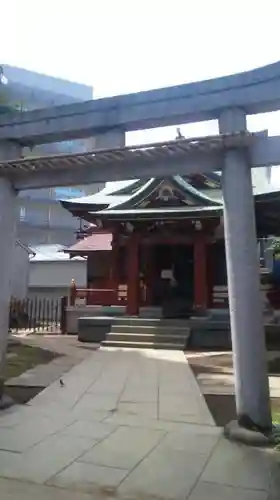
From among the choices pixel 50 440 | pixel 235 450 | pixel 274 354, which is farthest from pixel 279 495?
pixel 274 354

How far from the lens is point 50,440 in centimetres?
539

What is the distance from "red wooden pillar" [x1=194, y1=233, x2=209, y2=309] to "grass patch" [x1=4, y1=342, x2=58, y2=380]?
546cm

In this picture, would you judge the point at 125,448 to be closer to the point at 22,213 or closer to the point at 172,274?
the point at 172,274

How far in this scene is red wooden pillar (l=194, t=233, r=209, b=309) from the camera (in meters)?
15.1

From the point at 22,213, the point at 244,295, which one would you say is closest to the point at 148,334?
the point at 244,295

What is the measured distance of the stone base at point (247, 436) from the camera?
5207mm

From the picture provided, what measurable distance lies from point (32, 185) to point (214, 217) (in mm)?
8189

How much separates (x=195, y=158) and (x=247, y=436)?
366cm

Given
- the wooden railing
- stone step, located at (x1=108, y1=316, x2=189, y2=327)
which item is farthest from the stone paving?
the wooden railing

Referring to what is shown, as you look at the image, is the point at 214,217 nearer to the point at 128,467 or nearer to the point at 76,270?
the point at 128,467

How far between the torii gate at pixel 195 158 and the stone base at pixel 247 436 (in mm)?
133

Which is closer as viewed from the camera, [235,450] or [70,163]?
[235,450]

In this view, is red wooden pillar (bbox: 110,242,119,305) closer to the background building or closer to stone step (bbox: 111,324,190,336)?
stone step (bbox: 111,324,190,336)

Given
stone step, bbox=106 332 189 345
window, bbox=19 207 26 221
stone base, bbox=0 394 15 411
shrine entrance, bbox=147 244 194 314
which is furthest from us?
window, bbox=19 207 26 221
